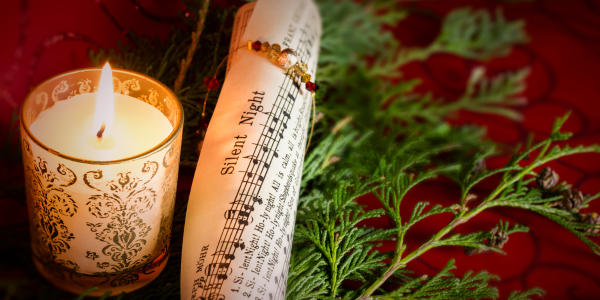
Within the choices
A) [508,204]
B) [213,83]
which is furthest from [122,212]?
[508,204]

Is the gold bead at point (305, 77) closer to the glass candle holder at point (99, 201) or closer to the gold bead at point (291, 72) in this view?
the gold bead at point (291, 72)

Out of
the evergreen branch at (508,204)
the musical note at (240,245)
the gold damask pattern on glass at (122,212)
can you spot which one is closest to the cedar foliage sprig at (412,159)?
the evergreen branch at (508,204)

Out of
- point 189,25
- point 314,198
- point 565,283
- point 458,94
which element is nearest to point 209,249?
point 314,198

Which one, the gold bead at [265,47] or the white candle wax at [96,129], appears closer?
→ the white candle wax at [96,129]

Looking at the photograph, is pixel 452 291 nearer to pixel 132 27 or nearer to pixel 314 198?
pixel 314 198

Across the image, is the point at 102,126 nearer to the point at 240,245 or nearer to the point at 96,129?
the point at 96,129
